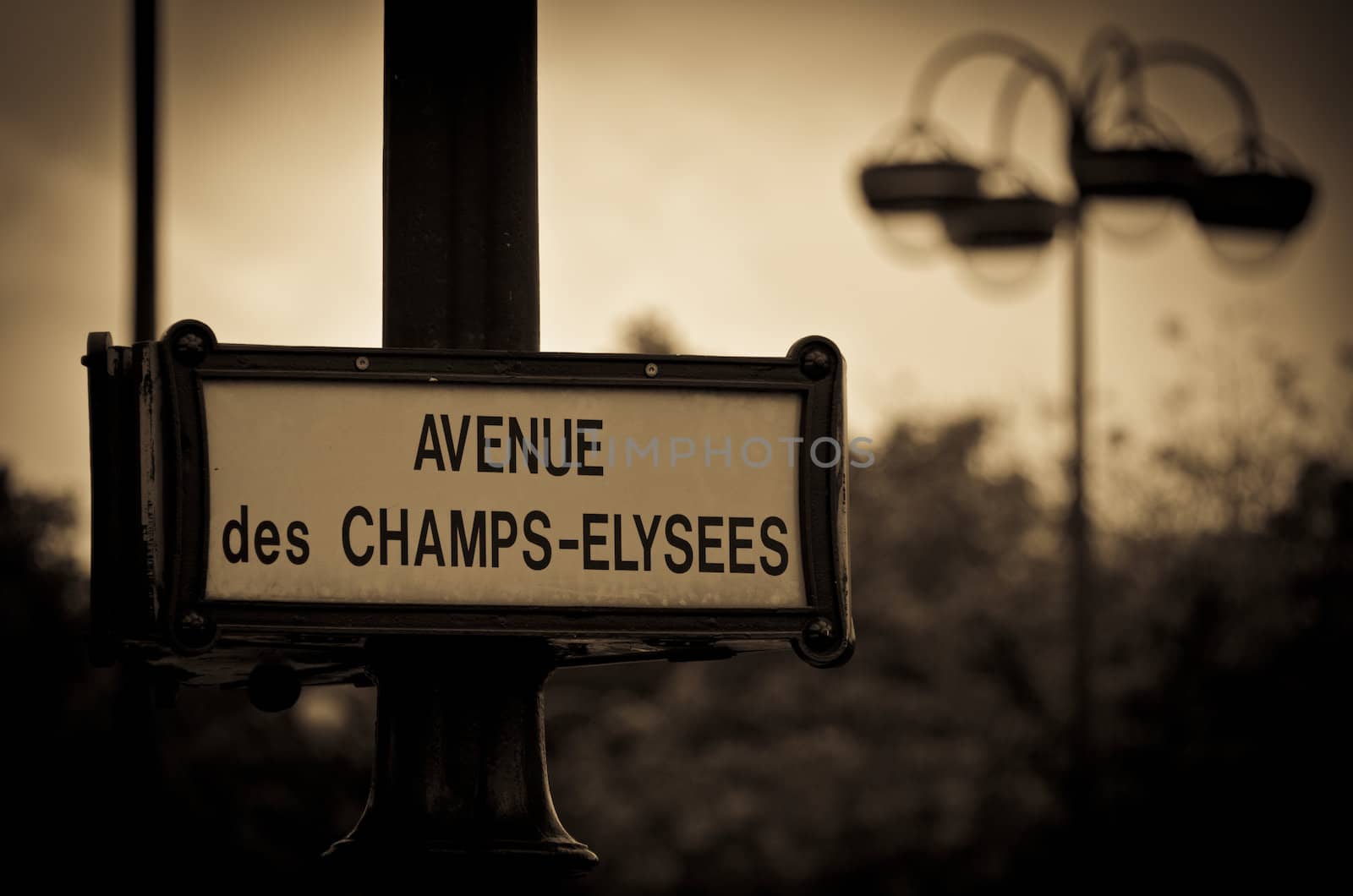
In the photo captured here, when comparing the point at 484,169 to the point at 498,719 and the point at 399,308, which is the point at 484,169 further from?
the point at 498,719

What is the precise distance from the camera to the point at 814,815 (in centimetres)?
2892

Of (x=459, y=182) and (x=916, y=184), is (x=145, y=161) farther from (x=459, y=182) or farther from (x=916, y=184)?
(x=916, y=184)

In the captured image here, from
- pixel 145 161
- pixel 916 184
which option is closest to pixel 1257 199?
pixel 916 184

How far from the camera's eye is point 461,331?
8.39ft

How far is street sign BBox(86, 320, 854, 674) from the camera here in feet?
7.72

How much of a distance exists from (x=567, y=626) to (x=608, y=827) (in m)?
28.4

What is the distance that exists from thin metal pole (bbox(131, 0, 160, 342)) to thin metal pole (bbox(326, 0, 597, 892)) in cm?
508

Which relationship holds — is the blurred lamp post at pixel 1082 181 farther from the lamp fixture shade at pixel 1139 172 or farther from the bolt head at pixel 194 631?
the bolt head at pixel 194 631

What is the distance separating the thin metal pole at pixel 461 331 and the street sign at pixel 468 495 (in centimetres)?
12

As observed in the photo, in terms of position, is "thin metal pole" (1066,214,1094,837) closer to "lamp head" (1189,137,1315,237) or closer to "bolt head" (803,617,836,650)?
"lamp head" (1189,137,1315,237)

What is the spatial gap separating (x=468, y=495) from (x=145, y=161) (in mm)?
5495

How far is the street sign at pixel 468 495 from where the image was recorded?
92.7 inches

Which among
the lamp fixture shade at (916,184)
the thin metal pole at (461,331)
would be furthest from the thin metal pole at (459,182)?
the lamp fixture shade at (916,184)

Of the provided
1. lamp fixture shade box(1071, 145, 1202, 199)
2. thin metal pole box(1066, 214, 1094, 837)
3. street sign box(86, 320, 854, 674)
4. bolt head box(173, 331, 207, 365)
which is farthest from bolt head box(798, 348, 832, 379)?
thin metal pole box(1066, 214, 1094, 837)
